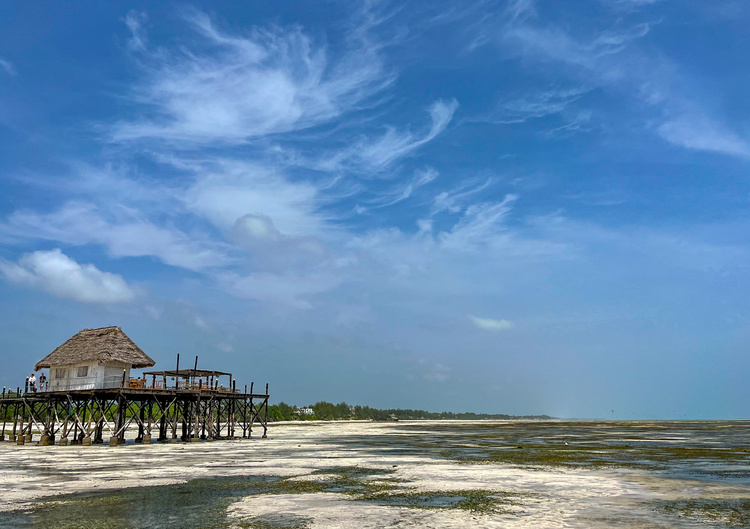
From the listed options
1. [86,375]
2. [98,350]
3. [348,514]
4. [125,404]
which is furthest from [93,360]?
[348,514]

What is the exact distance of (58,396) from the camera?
148 feet

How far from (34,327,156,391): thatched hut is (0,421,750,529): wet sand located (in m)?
11.1

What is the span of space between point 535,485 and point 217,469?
1412cm

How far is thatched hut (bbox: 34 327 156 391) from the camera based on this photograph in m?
43.5

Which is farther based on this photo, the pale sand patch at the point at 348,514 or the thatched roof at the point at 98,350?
the thatched roof at the point at 98,350

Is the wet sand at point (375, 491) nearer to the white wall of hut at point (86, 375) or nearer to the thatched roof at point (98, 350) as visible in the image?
the white wall of hut at point (86, 375)

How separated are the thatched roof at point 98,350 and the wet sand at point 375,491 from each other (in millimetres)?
11606

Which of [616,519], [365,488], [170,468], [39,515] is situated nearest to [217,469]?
[170,468]

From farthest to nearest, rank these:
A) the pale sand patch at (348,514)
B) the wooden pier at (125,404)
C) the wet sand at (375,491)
Result: the wooden pier at (125,404)
the wet sand at (375,491)
the pale sand patch at (348,514)

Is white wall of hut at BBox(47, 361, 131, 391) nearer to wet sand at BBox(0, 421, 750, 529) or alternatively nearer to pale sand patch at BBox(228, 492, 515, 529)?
wet sand at BBox(0, 421, 750, 529)

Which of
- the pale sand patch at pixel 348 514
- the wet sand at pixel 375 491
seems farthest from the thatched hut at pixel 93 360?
the pale sand patch at pixel 348 514

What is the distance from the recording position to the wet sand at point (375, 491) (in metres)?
15.1

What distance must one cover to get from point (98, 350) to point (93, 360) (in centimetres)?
78

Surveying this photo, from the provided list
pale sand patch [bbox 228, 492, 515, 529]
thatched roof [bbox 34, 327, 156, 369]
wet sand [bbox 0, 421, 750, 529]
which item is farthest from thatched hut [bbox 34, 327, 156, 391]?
pale sand patch [bbox 228, 492, 515, 529]
